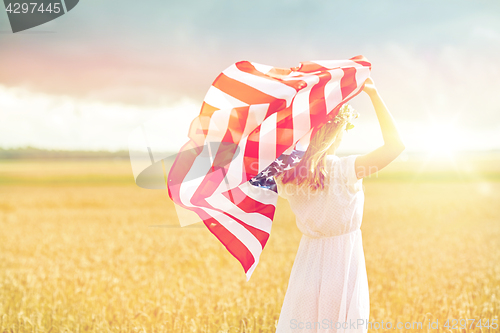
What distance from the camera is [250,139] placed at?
2.81 meters

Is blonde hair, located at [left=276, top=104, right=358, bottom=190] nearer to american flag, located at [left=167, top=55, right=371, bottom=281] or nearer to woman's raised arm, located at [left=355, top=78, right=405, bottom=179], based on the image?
american flag, located at [left=167, top=55, right=371, bottom=281]

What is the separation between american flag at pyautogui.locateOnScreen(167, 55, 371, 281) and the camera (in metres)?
2.77

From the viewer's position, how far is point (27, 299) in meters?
4.86

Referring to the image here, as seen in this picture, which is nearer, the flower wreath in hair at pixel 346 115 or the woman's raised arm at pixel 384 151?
the woman's raised arm at pixel 384 151

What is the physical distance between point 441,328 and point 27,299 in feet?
17.2

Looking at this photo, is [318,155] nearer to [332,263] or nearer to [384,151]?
[384,151]

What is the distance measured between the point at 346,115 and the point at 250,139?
0.76 meters

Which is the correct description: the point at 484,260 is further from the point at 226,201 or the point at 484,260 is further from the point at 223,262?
the point at 226,201

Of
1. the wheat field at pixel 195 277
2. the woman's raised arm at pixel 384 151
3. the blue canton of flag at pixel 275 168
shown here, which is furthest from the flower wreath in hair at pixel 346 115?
the wheat field at pixel 195 277

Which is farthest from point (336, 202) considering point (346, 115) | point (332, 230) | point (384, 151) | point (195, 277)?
point (195, 277)

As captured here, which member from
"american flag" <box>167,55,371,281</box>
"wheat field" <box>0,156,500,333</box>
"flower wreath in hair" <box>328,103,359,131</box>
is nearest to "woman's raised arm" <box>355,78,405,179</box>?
"flower wreath in hair" <box>328,103,359,131</box>

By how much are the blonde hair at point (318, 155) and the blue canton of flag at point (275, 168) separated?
5cm

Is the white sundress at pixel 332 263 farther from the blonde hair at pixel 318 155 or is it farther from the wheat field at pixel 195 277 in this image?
the wheat field at pixel 195 277

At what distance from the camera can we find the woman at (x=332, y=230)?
8.27ft
